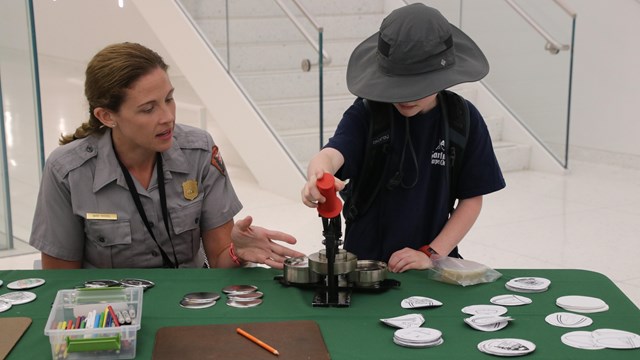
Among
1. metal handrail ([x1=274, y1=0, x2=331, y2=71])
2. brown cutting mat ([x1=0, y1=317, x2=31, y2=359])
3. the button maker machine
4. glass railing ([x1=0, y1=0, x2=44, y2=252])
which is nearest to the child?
the button maker machine

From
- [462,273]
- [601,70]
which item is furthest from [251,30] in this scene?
[462,273]

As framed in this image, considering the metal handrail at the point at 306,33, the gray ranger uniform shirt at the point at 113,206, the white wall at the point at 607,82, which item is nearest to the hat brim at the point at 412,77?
the gray ranger uniform shirt at the point at 113,206

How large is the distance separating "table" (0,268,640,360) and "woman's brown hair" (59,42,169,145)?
526 millimetres

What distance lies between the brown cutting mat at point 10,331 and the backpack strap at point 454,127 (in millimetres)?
1232

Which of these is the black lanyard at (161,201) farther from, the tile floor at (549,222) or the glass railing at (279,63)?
the glass railing at (279,63)

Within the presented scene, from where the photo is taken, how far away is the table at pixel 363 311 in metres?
1.67

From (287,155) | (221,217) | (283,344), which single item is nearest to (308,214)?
(287,155)

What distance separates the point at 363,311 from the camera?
188 cm

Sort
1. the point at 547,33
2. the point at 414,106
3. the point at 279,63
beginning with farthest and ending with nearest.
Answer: the point at 547,33 → the point at 279,63 → the point at 414,106

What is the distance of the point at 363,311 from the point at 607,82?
17.1 ft

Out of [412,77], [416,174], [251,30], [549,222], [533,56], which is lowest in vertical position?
[549,222]

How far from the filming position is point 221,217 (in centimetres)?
254

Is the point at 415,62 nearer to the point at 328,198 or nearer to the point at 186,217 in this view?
the point at 328,198

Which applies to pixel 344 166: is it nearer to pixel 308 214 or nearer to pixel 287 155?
pixel 308 214
